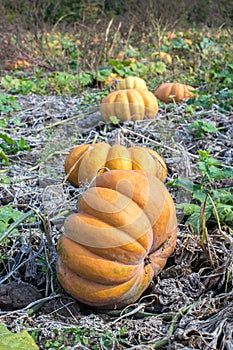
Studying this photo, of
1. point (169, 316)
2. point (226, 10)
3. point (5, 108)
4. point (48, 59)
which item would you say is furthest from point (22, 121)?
point (226, 10)

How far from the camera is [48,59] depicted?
7812mm

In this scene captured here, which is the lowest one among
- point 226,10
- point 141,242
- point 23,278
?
point 226,10

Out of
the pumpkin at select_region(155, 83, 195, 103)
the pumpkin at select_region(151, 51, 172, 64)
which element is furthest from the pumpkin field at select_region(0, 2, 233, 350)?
the pumpkin at select_region(151, 51, 172, 64)

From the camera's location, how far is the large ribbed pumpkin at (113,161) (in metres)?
3.33

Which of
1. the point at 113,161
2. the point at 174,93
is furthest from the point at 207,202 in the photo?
the point at 174,93

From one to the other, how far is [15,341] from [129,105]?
3.25 metres

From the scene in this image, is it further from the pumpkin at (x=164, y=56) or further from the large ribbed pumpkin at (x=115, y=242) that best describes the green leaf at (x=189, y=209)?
the pumpkin at (x=164, y=56)

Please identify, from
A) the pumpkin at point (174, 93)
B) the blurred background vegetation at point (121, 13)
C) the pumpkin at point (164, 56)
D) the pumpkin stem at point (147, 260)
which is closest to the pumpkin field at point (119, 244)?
the pumpkin stem at point (147, 260)

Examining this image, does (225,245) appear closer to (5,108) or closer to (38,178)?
Result: (38,178)

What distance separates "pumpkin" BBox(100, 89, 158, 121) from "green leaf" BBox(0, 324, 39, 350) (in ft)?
10.4

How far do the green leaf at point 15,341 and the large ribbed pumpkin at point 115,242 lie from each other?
1.22 feet

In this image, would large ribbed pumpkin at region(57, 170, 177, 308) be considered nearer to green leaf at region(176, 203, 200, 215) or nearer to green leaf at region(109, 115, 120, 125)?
green leaf at region(176, 203, 200, 215)

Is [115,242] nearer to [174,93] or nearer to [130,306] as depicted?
[130,306]

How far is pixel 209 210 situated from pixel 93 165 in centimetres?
97
